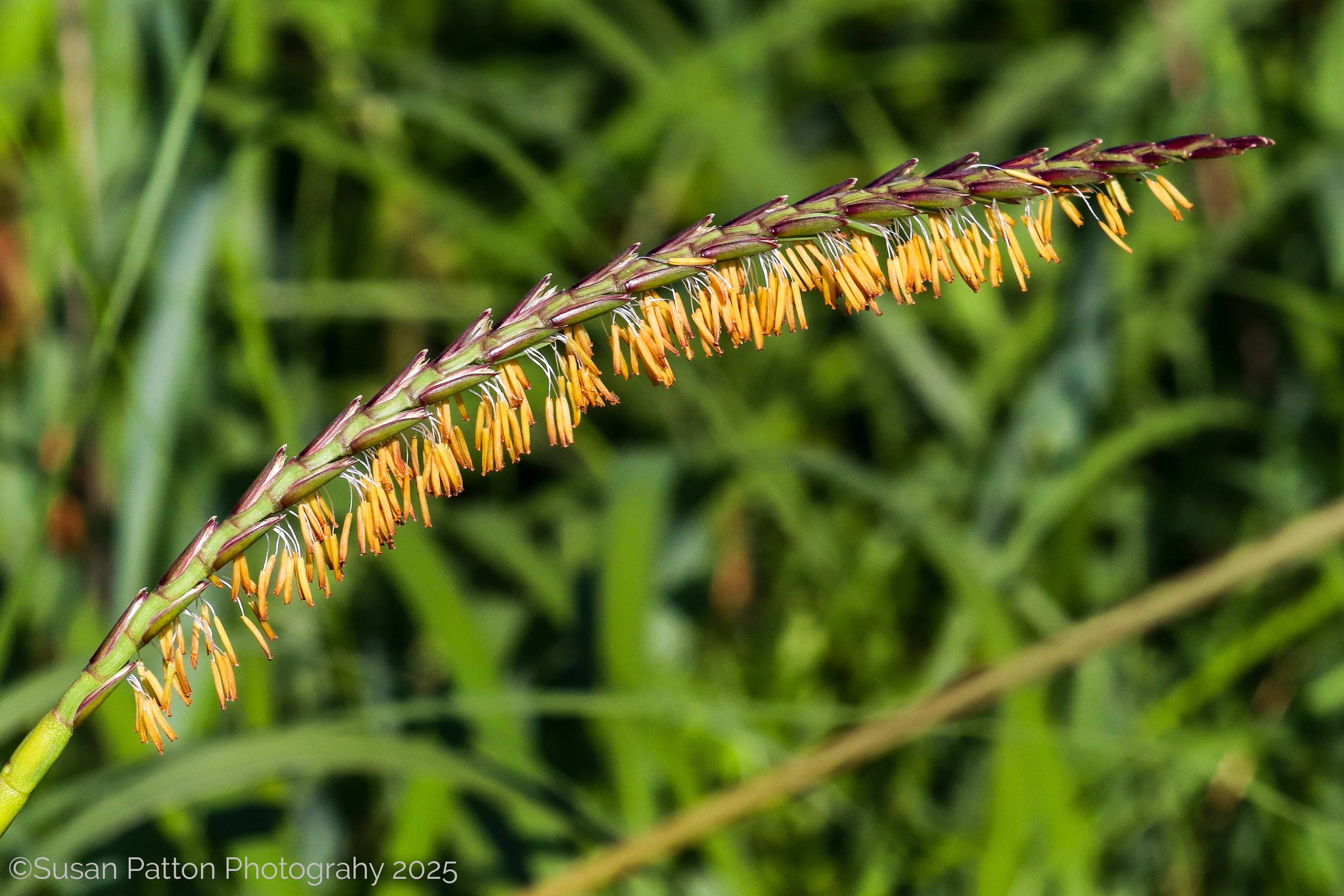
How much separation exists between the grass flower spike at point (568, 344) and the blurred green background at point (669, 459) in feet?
1.63

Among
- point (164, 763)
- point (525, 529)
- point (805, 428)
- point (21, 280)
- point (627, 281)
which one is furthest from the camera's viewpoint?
point (805, 428)

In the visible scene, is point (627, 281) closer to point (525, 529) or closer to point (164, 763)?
point (164, 763)

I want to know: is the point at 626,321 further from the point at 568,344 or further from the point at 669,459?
the point at 669,459

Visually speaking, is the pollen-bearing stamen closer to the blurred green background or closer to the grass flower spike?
the grass flower spike

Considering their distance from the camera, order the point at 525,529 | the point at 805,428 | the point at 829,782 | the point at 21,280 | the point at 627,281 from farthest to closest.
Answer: the point at 805,428 → the point at 525,529 → the point at 21,280 → the point at 829,782 → the point at 627,281

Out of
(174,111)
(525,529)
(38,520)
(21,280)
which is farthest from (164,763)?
(21,280)

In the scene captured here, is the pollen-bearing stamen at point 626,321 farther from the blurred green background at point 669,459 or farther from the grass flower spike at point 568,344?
the blurred green background at point 669,459

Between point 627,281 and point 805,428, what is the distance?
1646 millimetres

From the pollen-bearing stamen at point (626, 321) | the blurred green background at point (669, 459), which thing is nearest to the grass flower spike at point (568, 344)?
the pollen-bearing stamen at point (626, 321)

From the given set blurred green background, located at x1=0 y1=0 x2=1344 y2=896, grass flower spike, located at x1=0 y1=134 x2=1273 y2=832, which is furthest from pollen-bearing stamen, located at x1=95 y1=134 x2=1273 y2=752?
blurred green background, located at x1=0 y1=0 x2=1344 y2=896

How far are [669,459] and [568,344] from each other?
104 cm

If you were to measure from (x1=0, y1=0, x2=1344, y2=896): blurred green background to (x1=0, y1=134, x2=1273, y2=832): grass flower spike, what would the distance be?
50 cm

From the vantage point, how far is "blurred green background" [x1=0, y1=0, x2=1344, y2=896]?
113 cm

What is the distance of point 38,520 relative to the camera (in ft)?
3.05
